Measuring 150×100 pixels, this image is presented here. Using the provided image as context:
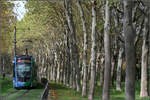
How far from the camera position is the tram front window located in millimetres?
33000

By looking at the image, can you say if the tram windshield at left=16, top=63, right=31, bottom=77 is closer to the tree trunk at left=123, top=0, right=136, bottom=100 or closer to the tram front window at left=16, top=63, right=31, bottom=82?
the tram front window at left=16, top=63, right=31, bottom=82

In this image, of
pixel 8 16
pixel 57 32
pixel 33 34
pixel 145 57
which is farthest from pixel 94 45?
pixel 33 34

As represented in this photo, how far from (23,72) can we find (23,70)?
0.20 m

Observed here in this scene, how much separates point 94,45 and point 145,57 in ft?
12.1

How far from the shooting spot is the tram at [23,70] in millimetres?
32906

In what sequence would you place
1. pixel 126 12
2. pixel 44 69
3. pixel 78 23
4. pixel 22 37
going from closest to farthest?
pixel 126 12, pixel 78 23, pixel 22 37, pixel 44 69

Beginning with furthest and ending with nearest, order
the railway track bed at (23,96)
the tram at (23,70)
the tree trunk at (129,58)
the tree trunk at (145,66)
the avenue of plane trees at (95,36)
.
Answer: the tram at (23,70)
the railway track bed at (23,96)
the tree trunk at (145,66)
the avenue of plane trees at (95,36)
the tree trunk at (129,58)

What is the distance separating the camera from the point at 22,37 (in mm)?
64062

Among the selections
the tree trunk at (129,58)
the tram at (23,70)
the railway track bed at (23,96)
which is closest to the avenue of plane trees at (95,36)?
the tree trunk at (129,58)

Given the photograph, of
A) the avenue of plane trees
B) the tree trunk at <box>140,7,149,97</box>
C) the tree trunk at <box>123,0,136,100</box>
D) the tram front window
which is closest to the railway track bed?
the avenue of plane trees

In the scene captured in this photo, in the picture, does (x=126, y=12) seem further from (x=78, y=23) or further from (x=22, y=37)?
(x=22, y=37)

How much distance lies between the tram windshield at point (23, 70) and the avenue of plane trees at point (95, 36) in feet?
14.8

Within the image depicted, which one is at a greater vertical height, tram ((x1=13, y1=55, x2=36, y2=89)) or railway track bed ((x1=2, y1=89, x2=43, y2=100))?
tram ((x1=13, y1=55, x2=36, y2=89))

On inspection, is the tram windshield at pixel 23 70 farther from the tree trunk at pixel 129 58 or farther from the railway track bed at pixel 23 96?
the tree trunk at pixel 129 58
